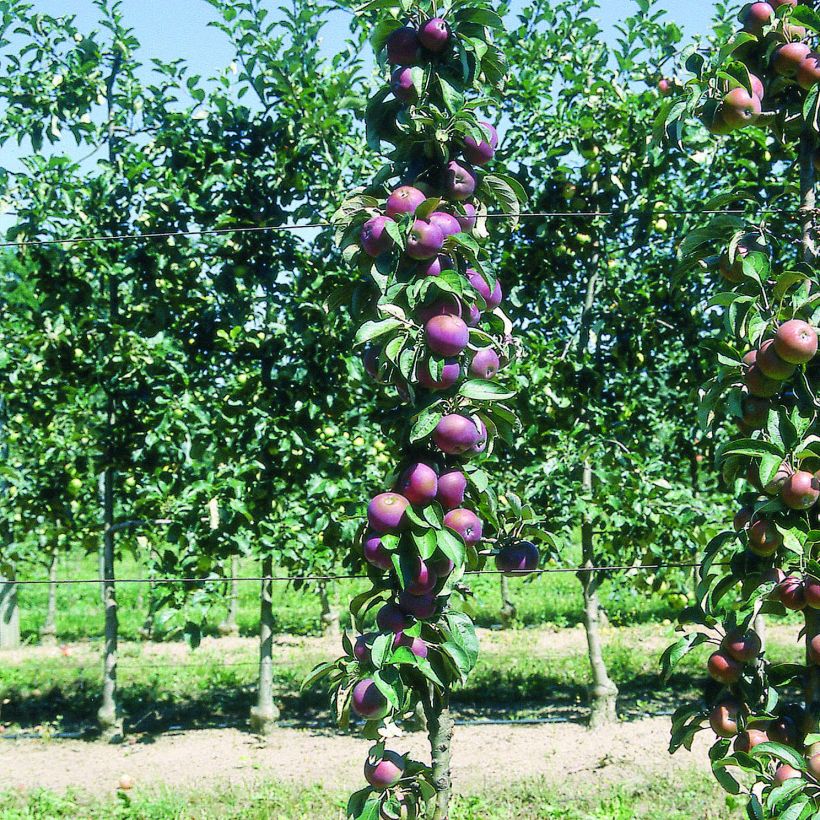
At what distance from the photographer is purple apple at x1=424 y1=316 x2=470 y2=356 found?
82.3 inches

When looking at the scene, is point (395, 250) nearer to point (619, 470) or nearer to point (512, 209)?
point (512, 209)

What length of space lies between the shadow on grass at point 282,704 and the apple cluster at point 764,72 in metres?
4.00

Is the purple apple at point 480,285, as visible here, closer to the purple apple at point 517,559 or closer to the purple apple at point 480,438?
the purple apple at point 480,438

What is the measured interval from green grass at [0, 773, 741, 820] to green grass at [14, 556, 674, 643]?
3098 millimetres

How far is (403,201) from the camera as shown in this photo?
2189 millimetres

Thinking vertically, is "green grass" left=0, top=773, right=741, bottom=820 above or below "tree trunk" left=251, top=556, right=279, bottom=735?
below

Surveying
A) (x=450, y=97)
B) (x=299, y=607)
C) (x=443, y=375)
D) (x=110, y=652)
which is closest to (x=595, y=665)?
(x=110, y=652)

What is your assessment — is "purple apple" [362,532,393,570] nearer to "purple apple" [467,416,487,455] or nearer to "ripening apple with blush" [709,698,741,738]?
"purple apple" [467,416,487,455]

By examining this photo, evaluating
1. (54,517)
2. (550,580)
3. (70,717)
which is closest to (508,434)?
(54,517)

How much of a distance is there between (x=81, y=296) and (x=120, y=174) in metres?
0.73

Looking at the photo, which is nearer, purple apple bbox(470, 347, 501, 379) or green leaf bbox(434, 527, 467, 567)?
green leaf bbox(434, 527, 467, 567)

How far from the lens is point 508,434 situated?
7.67ft

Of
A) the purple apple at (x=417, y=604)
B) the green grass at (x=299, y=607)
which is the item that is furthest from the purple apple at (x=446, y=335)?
the green grass at (x=299, y=607)

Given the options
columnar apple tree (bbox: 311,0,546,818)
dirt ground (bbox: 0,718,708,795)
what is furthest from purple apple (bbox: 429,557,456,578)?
dirt ground (bbox: 0,718,708,795)
